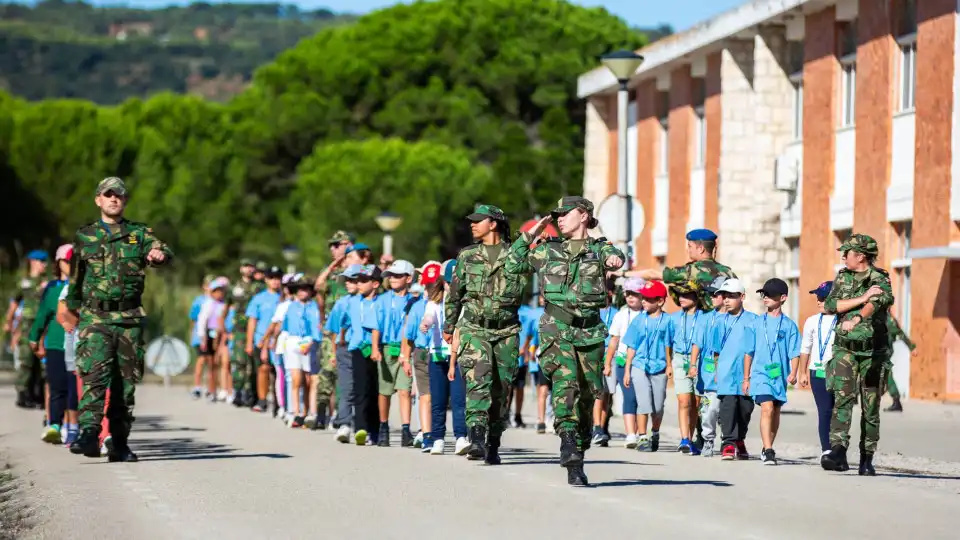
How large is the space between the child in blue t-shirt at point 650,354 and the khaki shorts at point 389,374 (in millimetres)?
2118

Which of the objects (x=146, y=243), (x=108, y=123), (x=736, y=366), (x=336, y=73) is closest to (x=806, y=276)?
(x=736, y=366)

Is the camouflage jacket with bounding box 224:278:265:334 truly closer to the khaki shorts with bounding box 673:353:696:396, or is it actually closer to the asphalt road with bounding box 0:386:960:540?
the asphalt road with bounding box 0:386:960:540

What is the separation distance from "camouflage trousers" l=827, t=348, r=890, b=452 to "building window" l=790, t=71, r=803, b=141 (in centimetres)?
2115

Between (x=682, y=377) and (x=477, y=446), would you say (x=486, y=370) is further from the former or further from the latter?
(x=682, y=377)

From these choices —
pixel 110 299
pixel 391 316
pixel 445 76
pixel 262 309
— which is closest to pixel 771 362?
pixel 391 316

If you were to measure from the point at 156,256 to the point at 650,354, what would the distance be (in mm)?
5560

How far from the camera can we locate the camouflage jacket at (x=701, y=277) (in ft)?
61.9

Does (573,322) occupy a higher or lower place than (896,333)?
lower

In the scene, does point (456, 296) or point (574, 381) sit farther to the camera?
point (456, 296)

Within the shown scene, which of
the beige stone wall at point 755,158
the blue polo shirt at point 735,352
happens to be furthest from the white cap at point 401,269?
the beige stone wall at point 755,158

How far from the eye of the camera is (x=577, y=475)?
14.2m

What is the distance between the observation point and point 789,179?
119 ft

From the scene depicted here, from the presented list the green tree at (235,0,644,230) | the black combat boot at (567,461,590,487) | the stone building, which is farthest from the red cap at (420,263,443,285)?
the green tree at (235,0,644,230)

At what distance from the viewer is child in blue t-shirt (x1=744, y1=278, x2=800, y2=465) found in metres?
17.6
